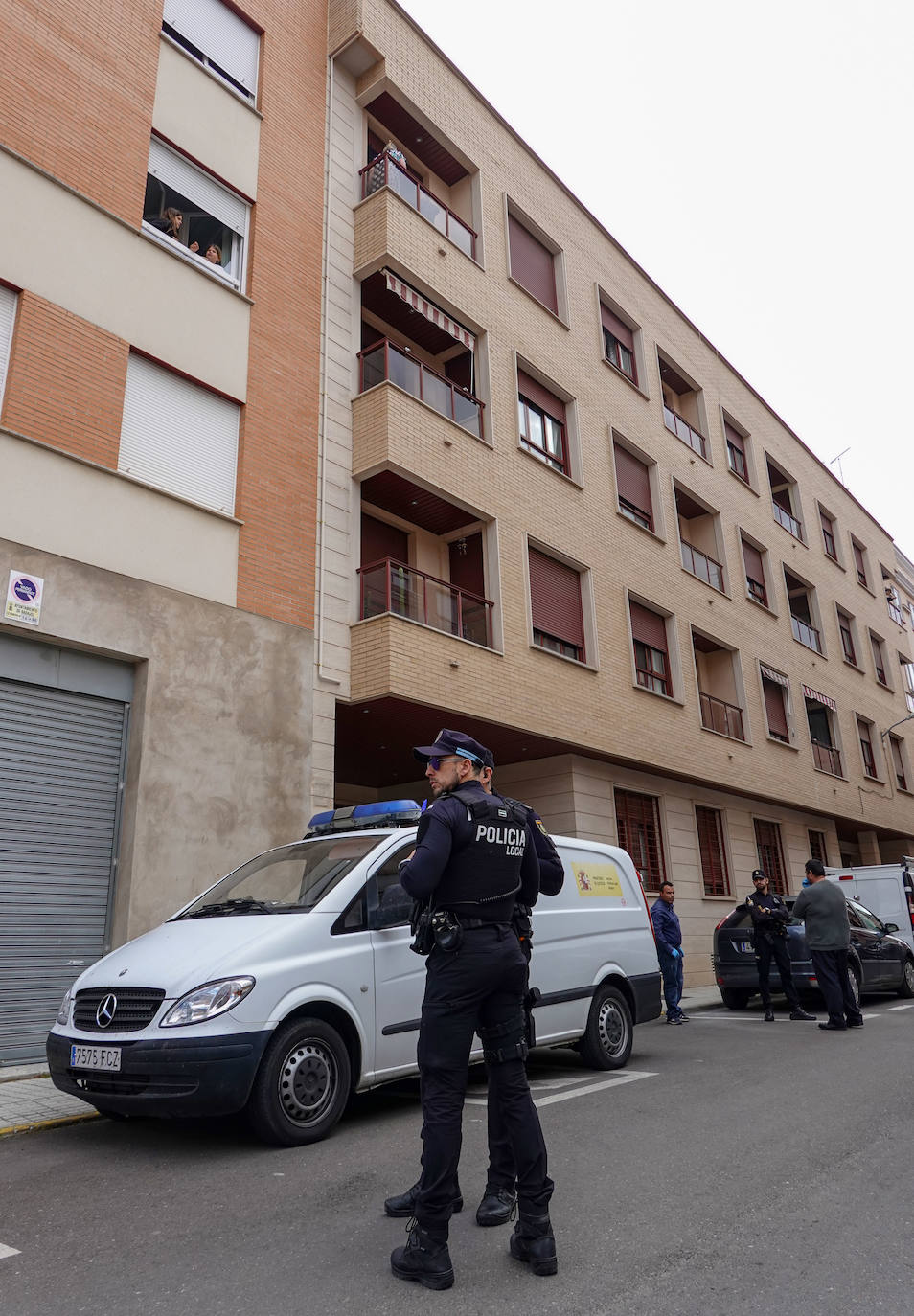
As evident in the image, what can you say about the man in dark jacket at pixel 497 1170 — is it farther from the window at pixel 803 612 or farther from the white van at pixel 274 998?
the window at pixel 803 612

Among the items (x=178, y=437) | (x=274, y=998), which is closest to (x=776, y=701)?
(x=178, y=437)

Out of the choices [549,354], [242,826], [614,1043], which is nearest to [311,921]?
[614,1043]

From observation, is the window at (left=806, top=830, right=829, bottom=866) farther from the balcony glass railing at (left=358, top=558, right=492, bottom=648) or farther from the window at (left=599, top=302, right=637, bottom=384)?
the balcony glass railing at (left=358, top=558, right=492, bottom=648)

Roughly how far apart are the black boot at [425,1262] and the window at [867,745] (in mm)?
27320

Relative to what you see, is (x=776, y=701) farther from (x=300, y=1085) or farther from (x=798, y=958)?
(x=300, y=1085)

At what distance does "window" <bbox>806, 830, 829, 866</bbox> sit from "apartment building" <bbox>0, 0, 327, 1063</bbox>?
17562 mm

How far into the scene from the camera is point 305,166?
1365 cm

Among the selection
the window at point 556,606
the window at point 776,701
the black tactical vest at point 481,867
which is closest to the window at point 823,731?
the window at point 776,701

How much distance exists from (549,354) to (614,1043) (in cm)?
1300

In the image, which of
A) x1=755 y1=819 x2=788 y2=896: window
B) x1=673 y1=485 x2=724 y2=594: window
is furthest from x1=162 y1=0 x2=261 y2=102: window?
x1=755 y1=819 x2=788 y2=896: window

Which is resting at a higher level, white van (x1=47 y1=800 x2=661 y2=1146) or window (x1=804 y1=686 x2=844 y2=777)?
window (x1=804 y1=686 x2=844 y2=777)

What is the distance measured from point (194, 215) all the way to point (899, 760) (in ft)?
89.5

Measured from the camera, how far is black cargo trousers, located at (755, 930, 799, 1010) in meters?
11.7

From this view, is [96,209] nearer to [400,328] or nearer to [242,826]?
[400,328]
